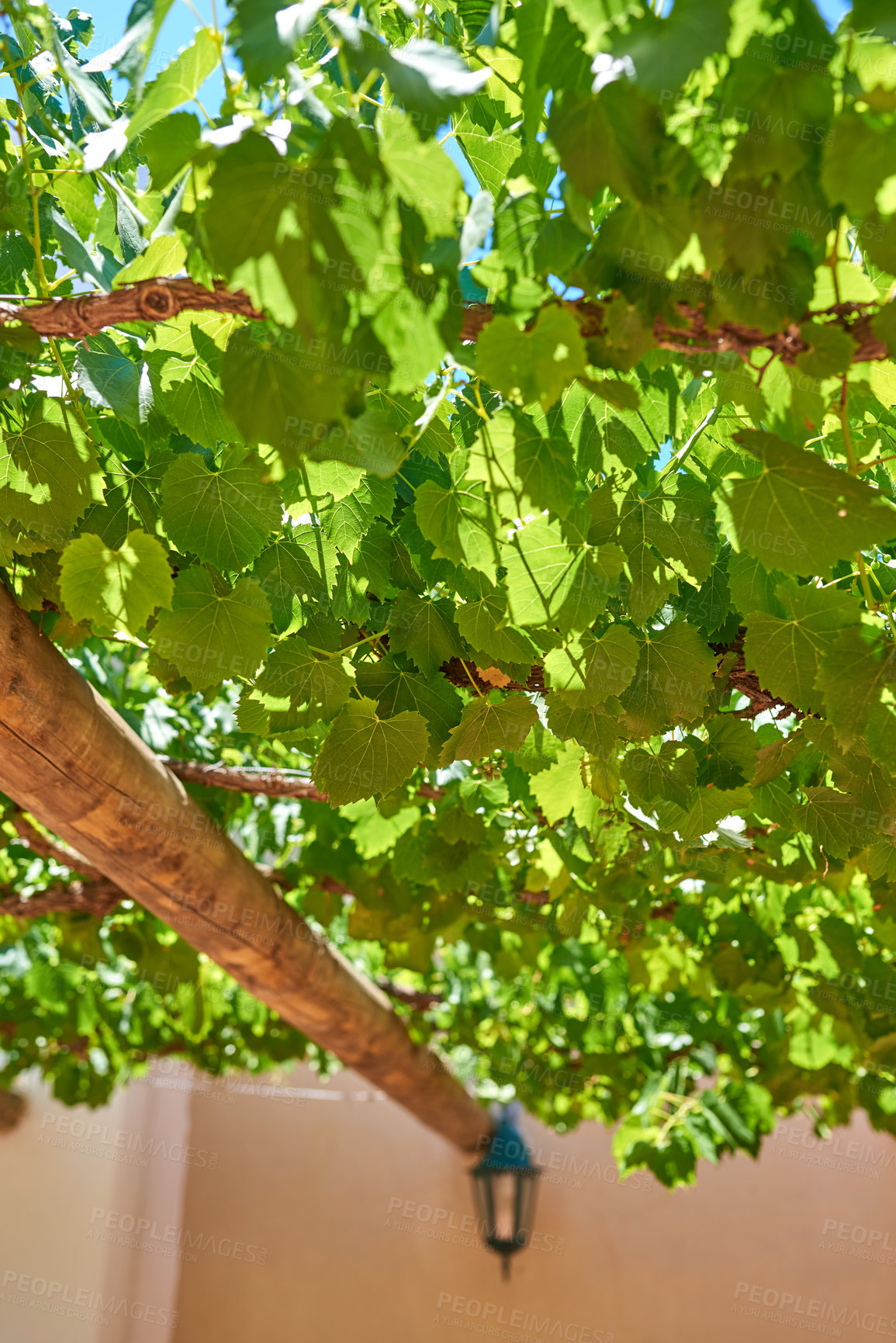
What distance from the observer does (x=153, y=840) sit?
190cm

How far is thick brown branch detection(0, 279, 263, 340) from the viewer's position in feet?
2.98

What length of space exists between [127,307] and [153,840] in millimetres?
1189

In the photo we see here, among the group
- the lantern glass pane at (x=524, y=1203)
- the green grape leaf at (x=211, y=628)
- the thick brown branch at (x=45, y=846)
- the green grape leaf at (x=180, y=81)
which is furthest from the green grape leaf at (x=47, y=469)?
the lantern glass pane at (x=524, y=1203)

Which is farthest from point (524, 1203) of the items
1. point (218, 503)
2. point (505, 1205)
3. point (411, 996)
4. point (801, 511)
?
point (801, 511)

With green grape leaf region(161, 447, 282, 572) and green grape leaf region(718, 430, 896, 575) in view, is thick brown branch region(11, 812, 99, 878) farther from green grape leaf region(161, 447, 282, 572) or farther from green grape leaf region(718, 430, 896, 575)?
green grape leaf region(718, 430, 896, 575)

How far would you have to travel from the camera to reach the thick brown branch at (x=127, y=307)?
2.98 ft

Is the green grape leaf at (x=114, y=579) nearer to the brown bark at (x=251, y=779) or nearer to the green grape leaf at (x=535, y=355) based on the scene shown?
the green grape leaf at (x=535, y=355)

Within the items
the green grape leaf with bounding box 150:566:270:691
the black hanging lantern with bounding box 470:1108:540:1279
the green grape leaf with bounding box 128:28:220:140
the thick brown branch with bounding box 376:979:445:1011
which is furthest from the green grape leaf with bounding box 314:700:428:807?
the black hanging lantern with bounding box 470:1108:540:1279

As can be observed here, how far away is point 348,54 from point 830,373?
0.48 meters

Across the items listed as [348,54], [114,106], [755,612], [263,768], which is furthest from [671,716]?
[263,768]

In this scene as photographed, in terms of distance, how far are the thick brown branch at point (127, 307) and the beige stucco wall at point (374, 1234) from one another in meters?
6.01

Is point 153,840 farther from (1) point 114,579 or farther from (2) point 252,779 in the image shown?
(1) point 114,579

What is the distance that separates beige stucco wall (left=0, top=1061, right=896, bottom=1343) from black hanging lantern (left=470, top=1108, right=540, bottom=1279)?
60 centimetres

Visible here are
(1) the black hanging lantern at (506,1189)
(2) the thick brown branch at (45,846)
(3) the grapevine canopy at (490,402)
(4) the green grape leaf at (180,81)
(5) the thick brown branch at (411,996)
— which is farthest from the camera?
(1) the black hanging lantern at (506,1189)
